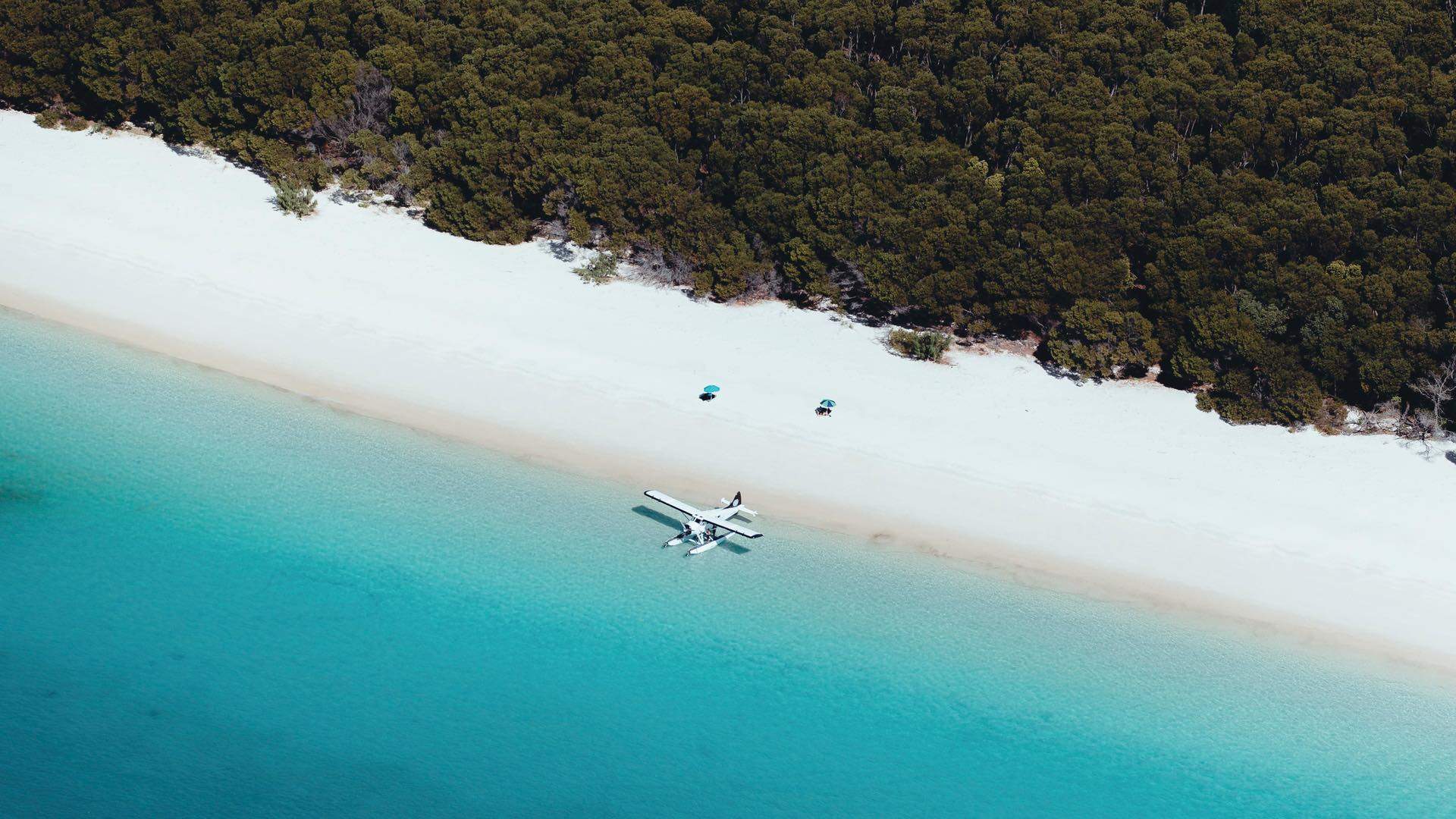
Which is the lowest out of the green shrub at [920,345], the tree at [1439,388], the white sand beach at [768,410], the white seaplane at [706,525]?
the white seaplane at [706,525]

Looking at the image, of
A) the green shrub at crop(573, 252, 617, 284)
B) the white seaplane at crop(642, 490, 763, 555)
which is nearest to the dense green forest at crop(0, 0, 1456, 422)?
the green shrub at crop(573, 252, 617, 284)

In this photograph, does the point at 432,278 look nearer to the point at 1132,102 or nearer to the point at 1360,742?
the point at 1132,102

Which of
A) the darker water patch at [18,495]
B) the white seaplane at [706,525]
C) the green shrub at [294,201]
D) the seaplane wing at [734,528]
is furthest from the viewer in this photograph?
the green shrub at [294,201]

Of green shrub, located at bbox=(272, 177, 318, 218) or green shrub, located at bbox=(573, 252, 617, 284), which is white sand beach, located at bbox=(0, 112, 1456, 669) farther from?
green shrub, located at bbox=(573, 252, 617, 284)

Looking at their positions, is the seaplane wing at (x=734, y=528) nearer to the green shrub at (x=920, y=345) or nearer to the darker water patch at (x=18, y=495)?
the green shrub at (x=920, y=345)

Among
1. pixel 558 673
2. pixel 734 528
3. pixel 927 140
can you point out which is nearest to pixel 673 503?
pixel 734 528

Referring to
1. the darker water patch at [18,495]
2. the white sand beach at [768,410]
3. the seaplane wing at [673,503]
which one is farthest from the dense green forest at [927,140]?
Result: the darker water patch at [18,495]
